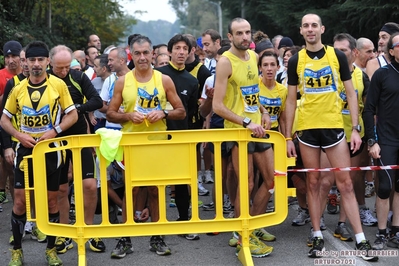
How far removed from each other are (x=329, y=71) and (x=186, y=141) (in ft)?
5.57

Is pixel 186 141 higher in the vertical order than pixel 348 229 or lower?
higher

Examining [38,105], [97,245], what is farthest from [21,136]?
[97,245]

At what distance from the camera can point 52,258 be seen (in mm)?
6984

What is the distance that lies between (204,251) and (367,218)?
2.31m

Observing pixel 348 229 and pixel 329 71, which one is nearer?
pixel 329 71

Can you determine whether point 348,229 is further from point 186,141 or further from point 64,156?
point 64,156

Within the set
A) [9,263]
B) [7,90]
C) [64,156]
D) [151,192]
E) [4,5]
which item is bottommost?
[9,263]

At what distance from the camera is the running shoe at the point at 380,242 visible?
7.19 meters

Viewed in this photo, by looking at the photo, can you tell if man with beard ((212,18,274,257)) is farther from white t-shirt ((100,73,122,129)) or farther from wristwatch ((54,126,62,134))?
white t-shirt ((100,73,122,129))

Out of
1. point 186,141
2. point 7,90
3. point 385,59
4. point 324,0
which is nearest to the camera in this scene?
point 186,141

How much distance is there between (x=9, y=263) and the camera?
275 inches

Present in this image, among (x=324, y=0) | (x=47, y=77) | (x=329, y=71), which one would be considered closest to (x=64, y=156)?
(x=47, y=77)

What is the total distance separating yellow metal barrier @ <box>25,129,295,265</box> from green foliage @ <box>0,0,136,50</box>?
1151cm

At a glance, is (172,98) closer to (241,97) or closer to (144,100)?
(144,100)
